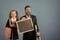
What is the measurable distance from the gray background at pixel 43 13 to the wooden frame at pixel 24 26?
0.19ft

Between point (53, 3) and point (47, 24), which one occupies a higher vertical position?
point (53, 3)

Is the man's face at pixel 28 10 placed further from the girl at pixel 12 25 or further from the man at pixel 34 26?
the girl at pixel 12 25

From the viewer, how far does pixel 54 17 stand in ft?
4.23

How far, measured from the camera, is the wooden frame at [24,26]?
1.21 metres

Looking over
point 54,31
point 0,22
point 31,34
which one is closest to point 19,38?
point 31,34

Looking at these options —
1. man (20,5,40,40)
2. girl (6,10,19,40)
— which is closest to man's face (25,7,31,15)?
man (20,5,40,40)

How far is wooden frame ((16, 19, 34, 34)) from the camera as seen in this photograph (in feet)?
3.98

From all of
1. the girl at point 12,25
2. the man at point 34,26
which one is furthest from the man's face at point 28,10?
the girl at point 12,25

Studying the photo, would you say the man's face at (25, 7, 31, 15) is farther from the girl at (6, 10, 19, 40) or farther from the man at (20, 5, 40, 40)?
the girl at (6, 10, 19, 40)

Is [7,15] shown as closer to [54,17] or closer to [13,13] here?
[13,13]

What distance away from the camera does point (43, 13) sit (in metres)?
1.26

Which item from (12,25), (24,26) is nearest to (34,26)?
(24,26)

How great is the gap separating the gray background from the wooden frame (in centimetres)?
6

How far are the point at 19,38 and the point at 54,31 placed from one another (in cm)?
34
